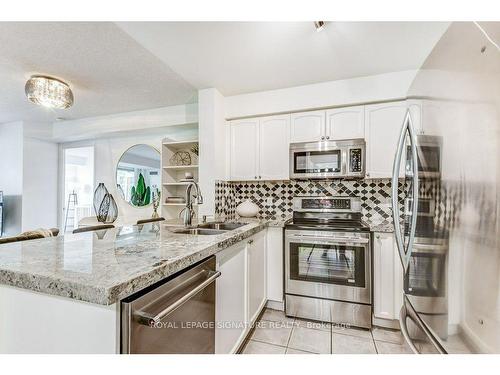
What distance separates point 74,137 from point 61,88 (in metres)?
1.75

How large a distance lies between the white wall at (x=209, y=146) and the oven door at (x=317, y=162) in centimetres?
82

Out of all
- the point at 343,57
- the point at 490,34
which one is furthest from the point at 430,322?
the point at 343,57

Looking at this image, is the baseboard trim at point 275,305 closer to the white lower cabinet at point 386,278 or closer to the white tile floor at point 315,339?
the white tile floor at point 315,339

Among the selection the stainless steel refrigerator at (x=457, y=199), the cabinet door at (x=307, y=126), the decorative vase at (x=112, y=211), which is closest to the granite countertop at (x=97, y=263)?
the stainless steel refrigerator at (x=457, y=199)

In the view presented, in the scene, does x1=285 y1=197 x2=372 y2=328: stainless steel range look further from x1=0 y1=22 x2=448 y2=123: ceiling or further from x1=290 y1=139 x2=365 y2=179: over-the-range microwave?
x1=0 y1=22 x2=448 y2=123: ceiling

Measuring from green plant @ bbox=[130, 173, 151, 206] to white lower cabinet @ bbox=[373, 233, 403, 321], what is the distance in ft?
10.1

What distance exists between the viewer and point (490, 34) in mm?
649

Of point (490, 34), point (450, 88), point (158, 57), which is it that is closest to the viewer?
point (490, 34)

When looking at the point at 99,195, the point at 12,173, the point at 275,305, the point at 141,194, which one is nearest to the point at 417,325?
the point at 275,305

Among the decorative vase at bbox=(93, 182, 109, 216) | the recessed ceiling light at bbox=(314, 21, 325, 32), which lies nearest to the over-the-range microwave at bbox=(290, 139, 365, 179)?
the recessed ceiling light at bbox=(314, 21, 325, 32)

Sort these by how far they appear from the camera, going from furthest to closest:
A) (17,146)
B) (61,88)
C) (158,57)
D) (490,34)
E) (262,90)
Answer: (17,146) → (262,90) → (61,88) → (158,57) → (490,34)

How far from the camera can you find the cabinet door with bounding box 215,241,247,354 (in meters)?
1.34

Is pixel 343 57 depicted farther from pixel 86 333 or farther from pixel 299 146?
pixel 86 333
